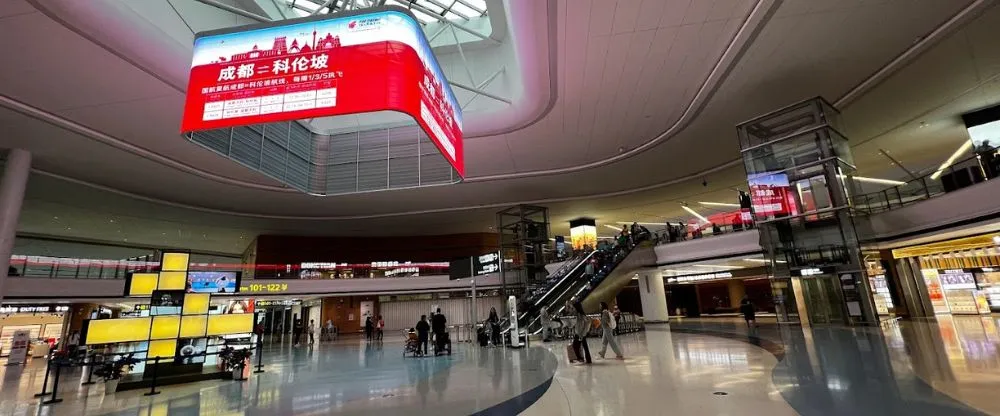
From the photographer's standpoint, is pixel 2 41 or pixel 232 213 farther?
pixel 232 213

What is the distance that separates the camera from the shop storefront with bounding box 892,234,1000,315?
16375 mm

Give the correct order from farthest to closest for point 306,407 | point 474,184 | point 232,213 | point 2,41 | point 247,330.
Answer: point 232,213
point 474,184
point 247,330
point 2,41
point 306,407

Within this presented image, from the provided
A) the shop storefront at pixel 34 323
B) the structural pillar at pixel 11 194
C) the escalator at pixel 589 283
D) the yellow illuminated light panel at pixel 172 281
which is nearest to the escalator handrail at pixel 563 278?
the escalator at pixel 589 283

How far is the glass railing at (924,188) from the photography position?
36.3 ft

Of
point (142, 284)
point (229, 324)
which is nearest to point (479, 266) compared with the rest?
point (229, 324)

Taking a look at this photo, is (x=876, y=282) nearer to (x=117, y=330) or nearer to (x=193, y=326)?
(x=193, y=326)

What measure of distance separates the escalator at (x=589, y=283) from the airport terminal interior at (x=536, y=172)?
141 mm

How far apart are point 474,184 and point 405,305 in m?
13.6

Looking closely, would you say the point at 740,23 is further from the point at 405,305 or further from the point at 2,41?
the point at 405,305

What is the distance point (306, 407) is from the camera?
600cm

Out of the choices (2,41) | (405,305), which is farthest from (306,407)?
(405,305)

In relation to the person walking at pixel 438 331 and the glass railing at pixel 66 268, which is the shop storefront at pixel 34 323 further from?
the person walking at pixel 438 331

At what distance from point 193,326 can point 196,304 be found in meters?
0.52

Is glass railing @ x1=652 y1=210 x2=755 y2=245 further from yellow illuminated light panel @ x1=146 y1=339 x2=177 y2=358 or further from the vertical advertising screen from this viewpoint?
yellow illuminated light panel @ x1=146 y1=339 x2=177 y2=358
